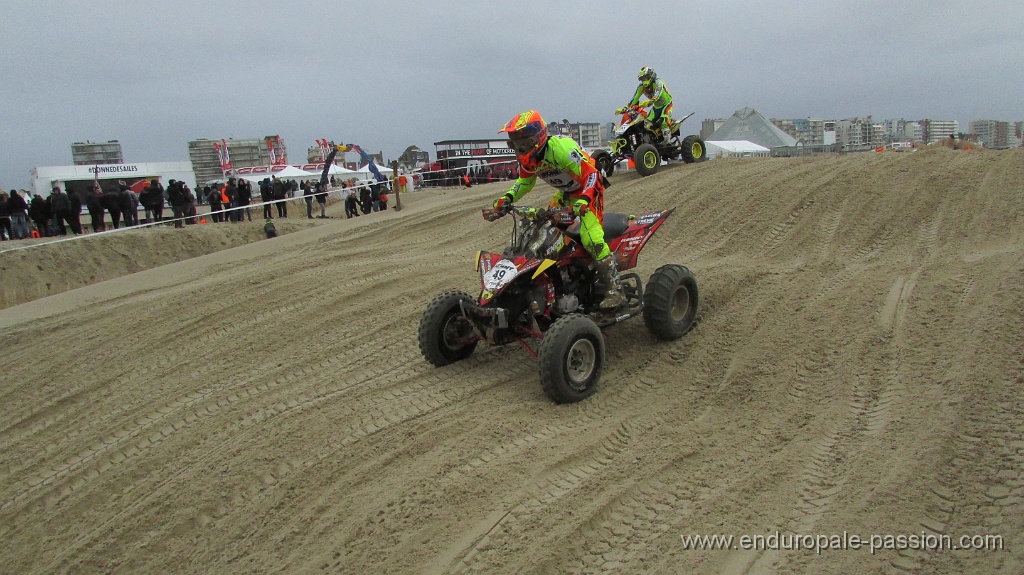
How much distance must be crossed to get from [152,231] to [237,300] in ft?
22.3

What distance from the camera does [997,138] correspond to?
25.8 meters

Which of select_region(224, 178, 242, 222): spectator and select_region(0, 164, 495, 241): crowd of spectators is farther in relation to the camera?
select_region(224, 178, 242, 222): spectator

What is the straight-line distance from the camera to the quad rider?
41.5 ft

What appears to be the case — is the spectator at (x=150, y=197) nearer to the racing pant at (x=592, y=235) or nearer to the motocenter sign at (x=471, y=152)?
the racing pant at (x=592, y=235)

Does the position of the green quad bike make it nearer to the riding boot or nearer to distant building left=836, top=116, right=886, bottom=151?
the riding boot

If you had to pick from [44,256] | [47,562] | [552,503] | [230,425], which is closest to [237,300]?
[230,425]

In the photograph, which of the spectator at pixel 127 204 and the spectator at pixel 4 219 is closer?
the spectator at pixel 4 219

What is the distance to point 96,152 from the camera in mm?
40906

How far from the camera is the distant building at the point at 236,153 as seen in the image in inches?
1673

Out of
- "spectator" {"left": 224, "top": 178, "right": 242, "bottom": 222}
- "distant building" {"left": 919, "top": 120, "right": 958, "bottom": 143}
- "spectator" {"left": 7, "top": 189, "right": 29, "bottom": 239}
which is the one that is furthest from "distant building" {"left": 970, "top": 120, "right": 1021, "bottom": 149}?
"spectator" {"left": 7, "top": 189, "right": 29, "bottom": 239}

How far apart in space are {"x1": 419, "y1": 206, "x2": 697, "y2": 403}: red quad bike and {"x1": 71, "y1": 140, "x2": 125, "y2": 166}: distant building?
144ft

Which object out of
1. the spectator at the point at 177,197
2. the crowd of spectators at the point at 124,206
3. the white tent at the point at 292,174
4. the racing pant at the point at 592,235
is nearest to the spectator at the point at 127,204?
the crowd of spectators at the point at 124,206

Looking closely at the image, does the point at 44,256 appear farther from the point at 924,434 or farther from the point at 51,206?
the point at 924,434

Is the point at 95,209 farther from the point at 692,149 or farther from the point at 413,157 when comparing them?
the point at 413,157
